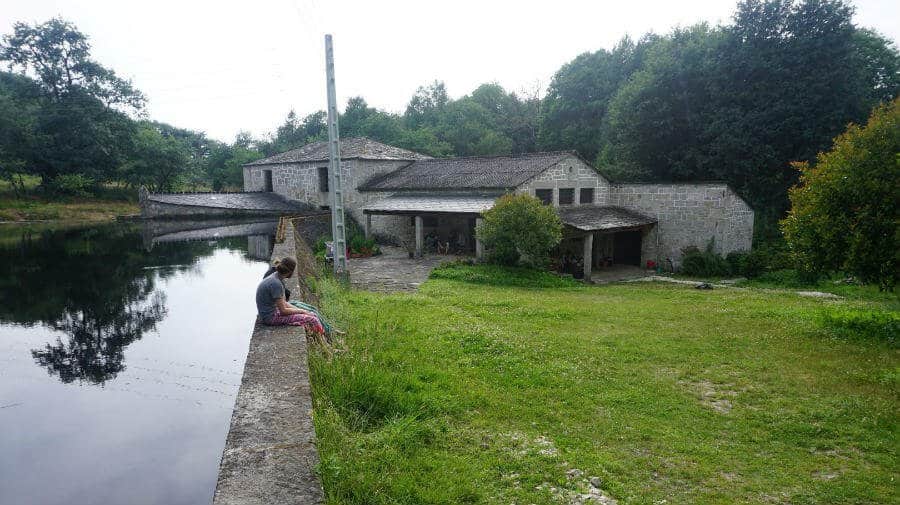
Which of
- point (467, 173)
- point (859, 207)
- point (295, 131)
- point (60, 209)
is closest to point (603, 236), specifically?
point (467, 173)

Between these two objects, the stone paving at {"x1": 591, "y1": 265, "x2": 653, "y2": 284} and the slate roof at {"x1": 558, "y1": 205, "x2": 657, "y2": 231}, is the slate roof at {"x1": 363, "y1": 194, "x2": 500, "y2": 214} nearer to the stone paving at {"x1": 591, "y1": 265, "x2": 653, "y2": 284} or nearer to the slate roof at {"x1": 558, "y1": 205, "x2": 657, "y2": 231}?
the slate roof at {"x1": 558, "y1": 205, "x2": 657, "y2": 231}

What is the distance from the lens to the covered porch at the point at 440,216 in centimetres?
1906

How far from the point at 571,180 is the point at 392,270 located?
8.05 meters

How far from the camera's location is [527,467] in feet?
15.4

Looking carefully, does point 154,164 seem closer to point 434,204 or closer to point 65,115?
point 65,115

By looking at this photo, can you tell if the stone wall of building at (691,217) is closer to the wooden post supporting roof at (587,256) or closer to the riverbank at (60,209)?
the wooden post supporting roof at (587,256)

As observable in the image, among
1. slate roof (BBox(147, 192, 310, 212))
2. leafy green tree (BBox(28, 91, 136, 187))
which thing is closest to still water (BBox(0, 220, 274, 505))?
slate roof (BBox(147, 192, 310, 212))

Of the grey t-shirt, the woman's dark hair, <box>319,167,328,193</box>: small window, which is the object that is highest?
<box>319,167,328,193</box>: small window

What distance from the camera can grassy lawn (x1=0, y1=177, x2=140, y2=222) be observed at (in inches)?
1347

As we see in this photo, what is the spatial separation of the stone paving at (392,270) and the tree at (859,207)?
9.08 meters

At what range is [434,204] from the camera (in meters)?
20.5

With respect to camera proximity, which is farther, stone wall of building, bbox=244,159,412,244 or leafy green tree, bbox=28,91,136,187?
leafy green tree, bbox=28,91,136,187

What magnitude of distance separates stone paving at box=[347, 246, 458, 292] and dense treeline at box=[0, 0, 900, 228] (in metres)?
13.5

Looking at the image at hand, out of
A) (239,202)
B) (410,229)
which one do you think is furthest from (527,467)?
(239,202)
